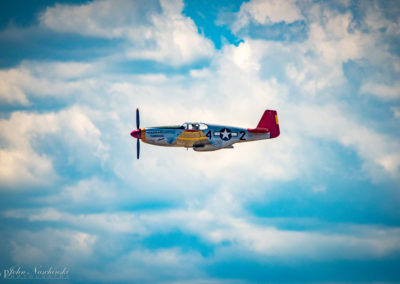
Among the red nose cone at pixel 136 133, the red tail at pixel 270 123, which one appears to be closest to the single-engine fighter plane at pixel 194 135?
the red nose cone at pixel 136 133

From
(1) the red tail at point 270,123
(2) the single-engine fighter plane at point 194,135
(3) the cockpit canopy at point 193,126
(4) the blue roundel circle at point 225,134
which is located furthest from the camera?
(1) the red tail at point 270,123

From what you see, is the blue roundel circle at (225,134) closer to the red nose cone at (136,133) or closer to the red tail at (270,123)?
the red tail at (270,123)

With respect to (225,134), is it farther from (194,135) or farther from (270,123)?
(270,123)

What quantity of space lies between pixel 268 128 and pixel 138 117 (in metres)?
15.2

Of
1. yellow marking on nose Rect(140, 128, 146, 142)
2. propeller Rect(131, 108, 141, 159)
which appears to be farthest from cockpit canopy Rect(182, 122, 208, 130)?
propeller Rect(131, 108, 141, 159)

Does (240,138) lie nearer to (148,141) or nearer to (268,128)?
(268,128)

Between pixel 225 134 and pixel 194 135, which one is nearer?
pixel 194 135

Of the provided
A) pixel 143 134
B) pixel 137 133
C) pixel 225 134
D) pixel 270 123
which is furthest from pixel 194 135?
pixel 270 123

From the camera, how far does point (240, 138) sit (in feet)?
262

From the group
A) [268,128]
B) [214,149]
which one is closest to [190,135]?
[214,149]

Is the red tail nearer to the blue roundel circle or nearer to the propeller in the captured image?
the blue roundel circle

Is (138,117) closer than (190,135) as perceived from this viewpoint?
No

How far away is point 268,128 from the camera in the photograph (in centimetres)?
8238

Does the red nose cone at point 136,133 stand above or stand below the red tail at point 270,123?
below
